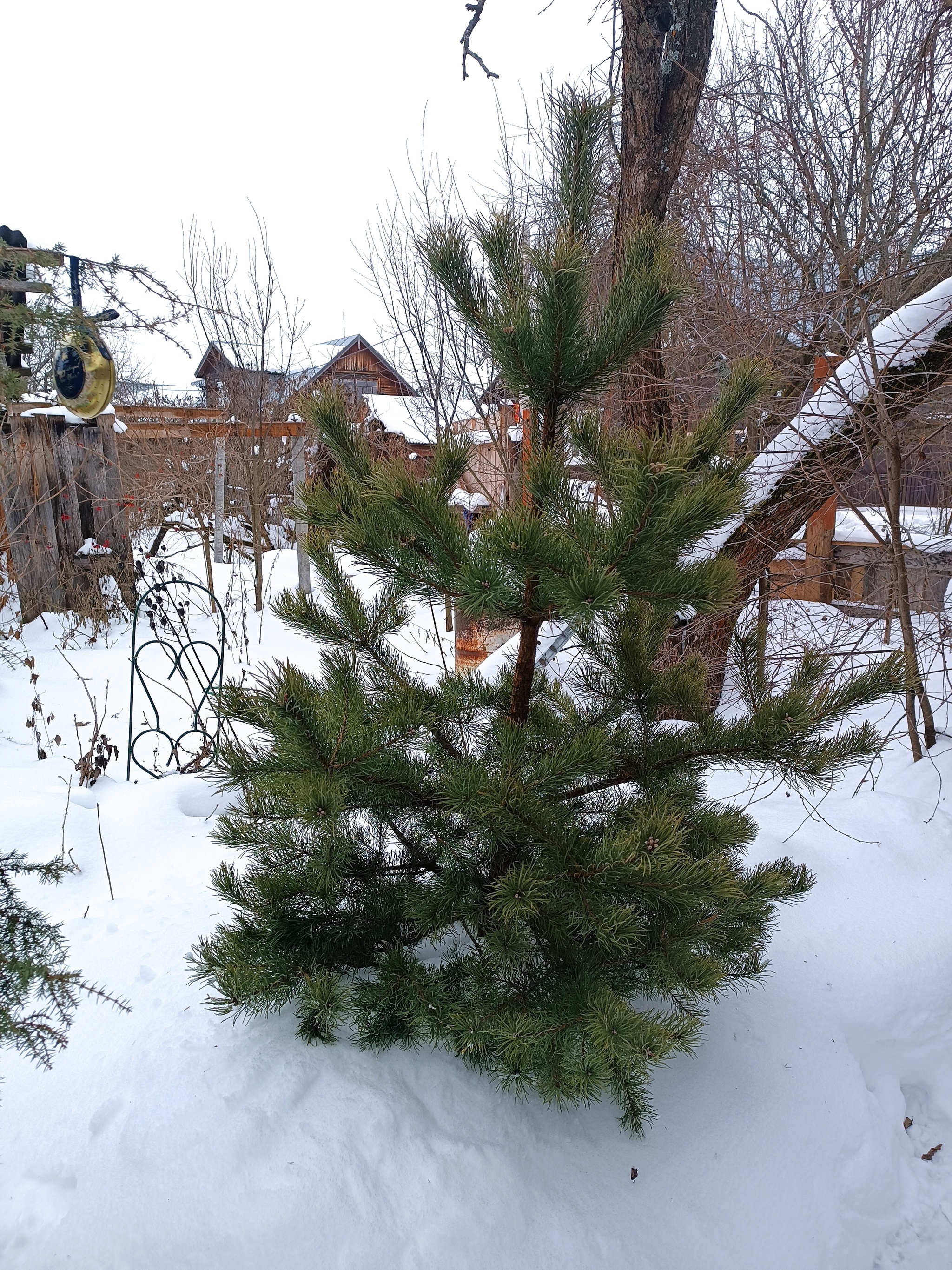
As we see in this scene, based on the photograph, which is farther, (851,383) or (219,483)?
(219,483)

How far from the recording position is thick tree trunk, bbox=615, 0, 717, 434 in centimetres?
365

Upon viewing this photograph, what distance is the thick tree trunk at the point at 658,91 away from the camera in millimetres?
3646

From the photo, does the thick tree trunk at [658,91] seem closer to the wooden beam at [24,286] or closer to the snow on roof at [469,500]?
the snow on roof at [469,500]

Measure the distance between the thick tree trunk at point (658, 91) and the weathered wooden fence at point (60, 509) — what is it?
4.77m

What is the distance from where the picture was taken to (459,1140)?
1.67 m

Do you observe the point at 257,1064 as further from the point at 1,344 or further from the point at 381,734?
the point at 1,344

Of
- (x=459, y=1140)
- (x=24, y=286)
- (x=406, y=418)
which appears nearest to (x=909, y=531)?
(x=459, y=1140)

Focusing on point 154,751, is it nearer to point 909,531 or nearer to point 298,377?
point 909,531

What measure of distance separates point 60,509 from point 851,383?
20.1ft

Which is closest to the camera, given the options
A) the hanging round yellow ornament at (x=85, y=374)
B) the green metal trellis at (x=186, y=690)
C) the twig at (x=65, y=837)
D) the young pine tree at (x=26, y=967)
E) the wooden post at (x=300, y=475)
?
the young pine tree at (x=26, y=967)

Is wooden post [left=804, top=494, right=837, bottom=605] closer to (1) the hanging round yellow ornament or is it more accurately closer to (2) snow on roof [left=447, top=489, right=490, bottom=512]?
(2) snow on roof [left=447, top=489, right=490, bottom=512]

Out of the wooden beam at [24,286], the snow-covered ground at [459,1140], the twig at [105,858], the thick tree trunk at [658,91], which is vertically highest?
the thick tree trunk at [658,91]

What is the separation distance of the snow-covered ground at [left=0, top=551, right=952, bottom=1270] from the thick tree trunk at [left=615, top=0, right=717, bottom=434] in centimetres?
254

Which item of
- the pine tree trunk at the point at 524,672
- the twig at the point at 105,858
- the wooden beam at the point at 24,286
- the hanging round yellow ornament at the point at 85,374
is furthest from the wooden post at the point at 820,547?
the wooden beam at the point at 24,286
